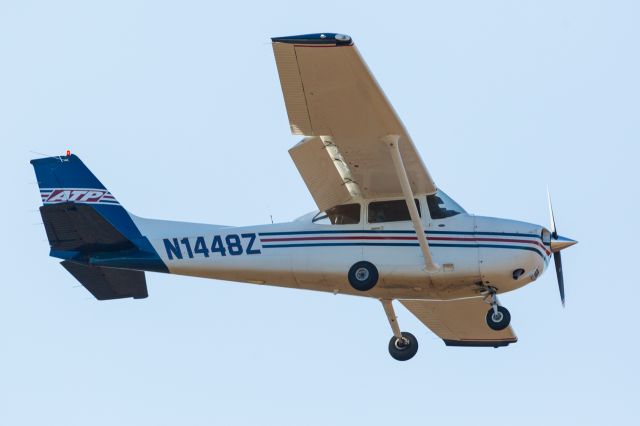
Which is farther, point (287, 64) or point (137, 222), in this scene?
point (137, 222)

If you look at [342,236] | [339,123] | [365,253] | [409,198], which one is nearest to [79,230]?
[342,236]

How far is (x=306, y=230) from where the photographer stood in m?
20.4

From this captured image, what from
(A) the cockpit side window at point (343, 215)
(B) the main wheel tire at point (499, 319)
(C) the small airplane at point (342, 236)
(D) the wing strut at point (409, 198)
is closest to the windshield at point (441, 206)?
(C) the small airplane at point (342, 236)

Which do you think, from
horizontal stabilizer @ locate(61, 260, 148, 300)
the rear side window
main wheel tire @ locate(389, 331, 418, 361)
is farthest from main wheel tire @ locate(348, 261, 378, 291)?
horizontal stabilizer @ locate(61, 260, 148, 300)

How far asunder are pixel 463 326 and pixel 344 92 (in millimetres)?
6041

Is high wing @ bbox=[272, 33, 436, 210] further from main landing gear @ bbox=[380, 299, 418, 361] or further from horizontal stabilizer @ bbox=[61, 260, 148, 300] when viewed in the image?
horizontal stabilizer @ bbox=[61, 260, 148, 300]

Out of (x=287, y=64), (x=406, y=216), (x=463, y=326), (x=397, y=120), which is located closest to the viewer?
(x=287, y=64)

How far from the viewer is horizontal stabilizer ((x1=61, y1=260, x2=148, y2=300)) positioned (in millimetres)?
20766

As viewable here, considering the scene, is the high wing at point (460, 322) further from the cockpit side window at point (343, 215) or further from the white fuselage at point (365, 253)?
the cockpit side window at point (343, 215)

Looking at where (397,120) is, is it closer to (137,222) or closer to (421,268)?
(421,268)

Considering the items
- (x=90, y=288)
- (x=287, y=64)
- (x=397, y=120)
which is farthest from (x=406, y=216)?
(x=90, y=288)

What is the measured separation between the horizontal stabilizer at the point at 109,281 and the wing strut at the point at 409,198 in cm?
432

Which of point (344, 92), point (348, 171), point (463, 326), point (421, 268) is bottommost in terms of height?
point (463, 326)

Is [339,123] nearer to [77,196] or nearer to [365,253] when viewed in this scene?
[365,253]
